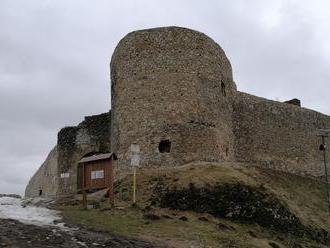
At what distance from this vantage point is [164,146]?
25.4 metres

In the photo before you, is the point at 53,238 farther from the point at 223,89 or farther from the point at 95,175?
the point at 223,89

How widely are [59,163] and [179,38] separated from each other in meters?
11.4

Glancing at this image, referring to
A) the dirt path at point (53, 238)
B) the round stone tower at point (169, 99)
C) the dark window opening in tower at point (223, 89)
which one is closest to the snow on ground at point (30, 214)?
the dirt path at point (53, 238)

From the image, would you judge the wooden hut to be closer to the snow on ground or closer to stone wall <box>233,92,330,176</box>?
the snow on ground

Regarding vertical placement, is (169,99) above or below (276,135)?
above

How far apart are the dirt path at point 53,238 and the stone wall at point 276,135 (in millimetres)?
15280

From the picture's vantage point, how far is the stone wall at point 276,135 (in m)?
31.3

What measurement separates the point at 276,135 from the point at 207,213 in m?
13.0

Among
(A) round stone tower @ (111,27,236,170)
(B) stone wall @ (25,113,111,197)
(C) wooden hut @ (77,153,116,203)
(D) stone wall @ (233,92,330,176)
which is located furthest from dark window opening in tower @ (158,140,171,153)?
(B) stone wall @ (25,113,111,197)

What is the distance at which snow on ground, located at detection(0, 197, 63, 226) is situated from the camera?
17203 millimetres

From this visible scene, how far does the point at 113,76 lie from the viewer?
2795cm

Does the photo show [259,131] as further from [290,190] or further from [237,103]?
[290,190]

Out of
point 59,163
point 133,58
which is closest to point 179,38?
point 133,58

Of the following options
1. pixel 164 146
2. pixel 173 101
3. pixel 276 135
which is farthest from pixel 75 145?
pixel 276 135
